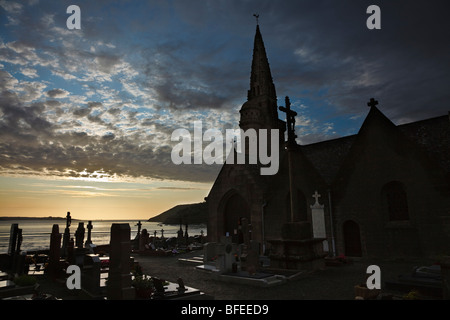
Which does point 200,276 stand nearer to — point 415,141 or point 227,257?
point 227,257

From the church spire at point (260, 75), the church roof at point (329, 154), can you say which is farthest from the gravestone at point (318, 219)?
the church spire at point (260, 75)

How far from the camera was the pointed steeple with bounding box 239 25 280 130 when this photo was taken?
35.7 metres

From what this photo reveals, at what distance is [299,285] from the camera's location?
10.7 m

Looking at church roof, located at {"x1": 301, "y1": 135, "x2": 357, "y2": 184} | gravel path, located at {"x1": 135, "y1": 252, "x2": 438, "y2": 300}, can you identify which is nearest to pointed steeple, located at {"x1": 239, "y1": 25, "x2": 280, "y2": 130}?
church roof, located at {"x1": 301, "y1": 135, "x2": 357, "y2": 184}

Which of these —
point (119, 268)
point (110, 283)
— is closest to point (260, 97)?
point (119, 268)

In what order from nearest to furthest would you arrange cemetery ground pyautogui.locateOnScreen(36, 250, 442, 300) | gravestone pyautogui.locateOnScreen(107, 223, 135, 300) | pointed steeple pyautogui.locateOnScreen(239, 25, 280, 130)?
gravestone pyautogui.locateOnScreen(107, 223, 135, 300), cemetery ground pyautogui.locateOnScreen(36, 250, 442, 300), pointed steeple pyautogui.locateOnScreen(239, 25, 280, 130)

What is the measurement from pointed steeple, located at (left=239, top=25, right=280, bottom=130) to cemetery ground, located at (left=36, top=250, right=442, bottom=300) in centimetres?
2312

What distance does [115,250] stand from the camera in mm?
8656

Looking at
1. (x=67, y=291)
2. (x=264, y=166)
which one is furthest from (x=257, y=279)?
(x=264, y=166)

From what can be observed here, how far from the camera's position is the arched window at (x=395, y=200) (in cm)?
1661

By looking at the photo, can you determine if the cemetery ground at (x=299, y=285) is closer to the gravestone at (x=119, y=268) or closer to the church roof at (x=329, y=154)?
the gravestone at (x=119, y=268)

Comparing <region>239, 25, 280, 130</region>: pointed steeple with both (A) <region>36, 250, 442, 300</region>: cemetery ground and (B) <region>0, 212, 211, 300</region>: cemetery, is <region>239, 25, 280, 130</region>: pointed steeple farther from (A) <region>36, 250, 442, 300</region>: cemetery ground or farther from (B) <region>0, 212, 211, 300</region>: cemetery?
(B) <region>0, 212, 211, 300</region>: cemetery

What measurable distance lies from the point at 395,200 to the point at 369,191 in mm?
1485
